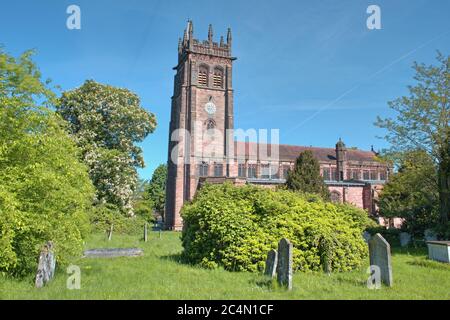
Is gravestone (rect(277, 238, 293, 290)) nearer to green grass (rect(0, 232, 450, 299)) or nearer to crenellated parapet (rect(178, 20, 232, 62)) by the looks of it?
green grass (rect(0, 232, 450, 299))

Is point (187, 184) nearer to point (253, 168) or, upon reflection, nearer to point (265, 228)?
point (253, 168)

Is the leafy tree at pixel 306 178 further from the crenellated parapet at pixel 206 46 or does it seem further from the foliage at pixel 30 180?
the crenellated parapet at pixel 206 46

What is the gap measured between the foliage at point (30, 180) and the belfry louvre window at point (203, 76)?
38.2 metres

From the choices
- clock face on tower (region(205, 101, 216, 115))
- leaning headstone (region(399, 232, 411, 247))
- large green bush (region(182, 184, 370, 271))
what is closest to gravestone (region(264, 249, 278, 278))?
large green bush (region(182, 184, 370, 271))

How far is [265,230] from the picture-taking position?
1152 cm

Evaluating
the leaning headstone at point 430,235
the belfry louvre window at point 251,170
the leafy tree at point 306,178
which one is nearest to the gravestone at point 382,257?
the leaning headstone at point 430,235

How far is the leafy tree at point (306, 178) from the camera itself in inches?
1069

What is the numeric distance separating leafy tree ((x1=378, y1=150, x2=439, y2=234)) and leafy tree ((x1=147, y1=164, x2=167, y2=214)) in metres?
48.3

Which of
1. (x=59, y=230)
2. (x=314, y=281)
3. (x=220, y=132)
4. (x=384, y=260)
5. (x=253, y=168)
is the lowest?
(x=314, y=281)

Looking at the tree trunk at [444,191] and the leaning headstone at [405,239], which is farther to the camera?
the leaning headstone at [405,239]

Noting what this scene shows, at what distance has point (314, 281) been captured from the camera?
29.8 ft

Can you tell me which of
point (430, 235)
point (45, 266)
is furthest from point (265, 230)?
point (430, 235)

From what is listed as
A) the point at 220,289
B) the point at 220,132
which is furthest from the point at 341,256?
the point at 220,132
